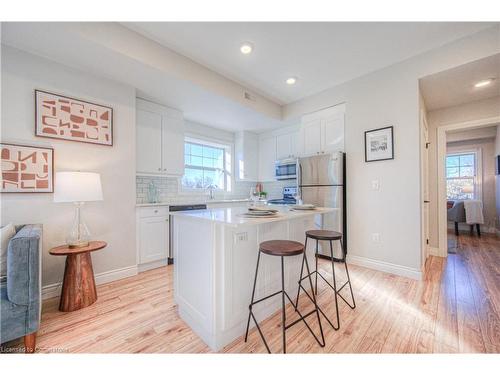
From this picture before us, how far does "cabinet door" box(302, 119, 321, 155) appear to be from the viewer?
3.62 meters

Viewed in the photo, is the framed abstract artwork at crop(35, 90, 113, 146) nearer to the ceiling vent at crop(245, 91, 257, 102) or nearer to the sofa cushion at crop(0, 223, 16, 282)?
the sofa cushion at crop(0, 223, 16, 282)

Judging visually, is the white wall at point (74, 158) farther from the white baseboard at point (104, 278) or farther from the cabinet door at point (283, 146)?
the cabinet door at point (283, 146)

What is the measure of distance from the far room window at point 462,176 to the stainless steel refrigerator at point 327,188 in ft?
15.3

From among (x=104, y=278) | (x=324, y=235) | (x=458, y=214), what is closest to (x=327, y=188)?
(x=324, y=235)

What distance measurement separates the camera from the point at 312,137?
370 centimetres

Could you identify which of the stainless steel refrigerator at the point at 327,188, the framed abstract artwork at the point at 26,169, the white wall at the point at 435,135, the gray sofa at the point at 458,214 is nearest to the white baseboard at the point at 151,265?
the framed abstract artwork at the point at 26,169

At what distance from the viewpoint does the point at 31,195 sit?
209cm

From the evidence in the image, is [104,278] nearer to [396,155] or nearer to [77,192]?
[77,192]

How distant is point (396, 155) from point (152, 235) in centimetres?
344

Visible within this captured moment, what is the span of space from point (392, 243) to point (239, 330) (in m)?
2.30

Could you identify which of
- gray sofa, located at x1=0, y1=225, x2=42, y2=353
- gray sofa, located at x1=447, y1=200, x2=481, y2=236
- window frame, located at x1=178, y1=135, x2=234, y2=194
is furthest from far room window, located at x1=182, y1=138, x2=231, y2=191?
gray sofa, located at x1=447, y1=200, x2=481, y2=236

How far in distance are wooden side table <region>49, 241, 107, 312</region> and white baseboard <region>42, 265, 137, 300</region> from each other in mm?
348
